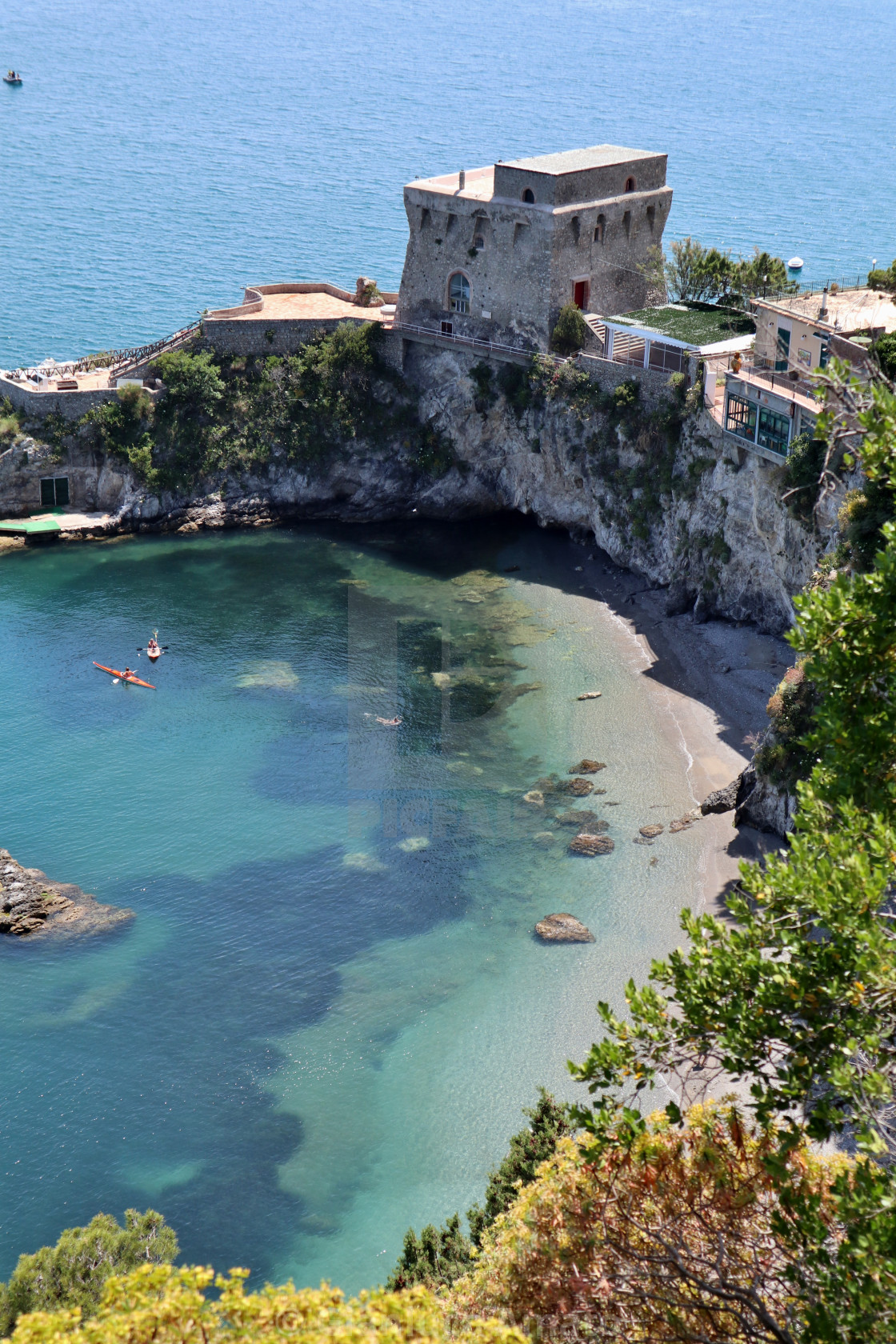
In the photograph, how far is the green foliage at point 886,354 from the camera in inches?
1748

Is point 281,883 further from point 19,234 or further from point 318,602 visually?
point 19,234

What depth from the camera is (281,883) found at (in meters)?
46.2

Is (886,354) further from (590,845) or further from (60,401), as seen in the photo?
(60,401)

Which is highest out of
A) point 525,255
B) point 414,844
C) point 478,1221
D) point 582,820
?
point 525,255

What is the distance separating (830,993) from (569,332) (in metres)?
52.4

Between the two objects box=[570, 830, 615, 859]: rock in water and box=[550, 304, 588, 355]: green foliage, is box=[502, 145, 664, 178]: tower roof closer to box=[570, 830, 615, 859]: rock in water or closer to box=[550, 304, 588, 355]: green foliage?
box=[550, 304, 588, 355]: green foliage

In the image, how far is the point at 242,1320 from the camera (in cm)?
1659

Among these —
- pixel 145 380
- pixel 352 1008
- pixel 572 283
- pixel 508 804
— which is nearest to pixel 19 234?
pixel 145 380

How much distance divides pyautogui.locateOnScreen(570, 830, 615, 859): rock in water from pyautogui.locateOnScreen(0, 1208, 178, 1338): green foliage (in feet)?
73.8

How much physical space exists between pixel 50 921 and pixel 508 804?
17.2 metres

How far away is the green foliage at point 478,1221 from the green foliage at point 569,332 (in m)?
44.7

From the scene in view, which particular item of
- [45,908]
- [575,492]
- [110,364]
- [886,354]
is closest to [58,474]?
[110,364]

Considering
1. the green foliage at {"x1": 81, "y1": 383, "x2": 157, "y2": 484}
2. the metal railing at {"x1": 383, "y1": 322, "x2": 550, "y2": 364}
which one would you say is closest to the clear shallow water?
the green foliage at {"x1": 81, "y1": 383, "x2": 157, "y2": 484}

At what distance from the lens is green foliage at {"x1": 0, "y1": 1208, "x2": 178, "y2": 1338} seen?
2516cm
